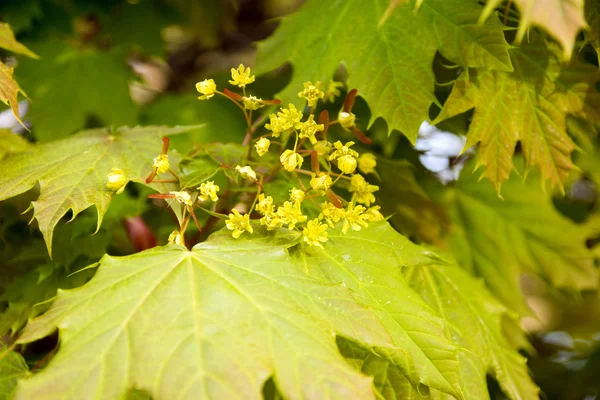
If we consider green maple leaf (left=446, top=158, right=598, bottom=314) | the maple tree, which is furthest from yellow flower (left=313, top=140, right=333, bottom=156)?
green maple leaf (left=446, top=158, right=598, bottom=314)

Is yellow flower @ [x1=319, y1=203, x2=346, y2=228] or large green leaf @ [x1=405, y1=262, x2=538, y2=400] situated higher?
yellow flower @ [x1=319, y1=203, x2=346, y2=228]

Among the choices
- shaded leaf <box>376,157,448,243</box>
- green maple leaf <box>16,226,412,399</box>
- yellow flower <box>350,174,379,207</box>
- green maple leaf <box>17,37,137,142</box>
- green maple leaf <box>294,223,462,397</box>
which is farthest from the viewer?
green maple leaf <box>17,37,137,142</box>

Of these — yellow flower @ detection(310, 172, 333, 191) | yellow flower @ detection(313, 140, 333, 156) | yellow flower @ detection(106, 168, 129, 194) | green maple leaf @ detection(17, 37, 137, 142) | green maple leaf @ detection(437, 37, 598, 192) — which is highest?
green maple leaf @ detection(437, 37, 598, 192)

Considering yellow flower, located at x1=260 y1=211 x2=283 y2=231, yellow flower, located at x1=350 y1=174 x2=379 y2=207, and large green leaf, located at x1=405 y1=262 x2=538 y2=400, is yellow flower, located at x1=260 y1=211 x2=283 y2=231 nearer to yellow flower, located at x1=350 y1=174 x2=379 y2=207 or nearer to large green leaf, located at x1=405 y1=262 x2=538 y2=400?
yellow flower, located at x1=350 y1=174 x2=379 y2=207

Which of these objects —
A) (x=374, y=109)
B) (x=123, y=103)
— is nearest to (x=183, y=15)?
(x=123, y=103)

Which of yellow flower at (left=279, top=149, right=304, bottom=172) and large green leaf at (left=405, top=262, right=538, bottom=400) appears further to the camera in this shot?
large green leaf at (left=405, top=262, right=538, bottom=400)

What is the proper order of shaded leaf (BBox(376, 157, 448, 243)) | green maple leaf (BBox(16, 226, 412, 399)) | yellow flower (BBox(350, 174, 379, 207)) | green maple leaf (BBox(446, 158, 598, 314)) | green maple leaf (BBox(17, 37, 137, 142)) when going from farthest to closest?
green maple leaf (BBox(17, 37, 137, 142))
green maple leaf (BBox(446, 158, 598, 314))
shaded leaf (BBox(376, 157, 448, 243))
yellow flower (BBox(350, 174, 379, 207))
green maple leaf (BBox(16, 226, 412, 399))

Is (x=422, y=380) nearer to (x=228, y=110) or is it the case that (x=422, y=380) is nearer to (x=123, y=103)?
(x=228, y=110)
